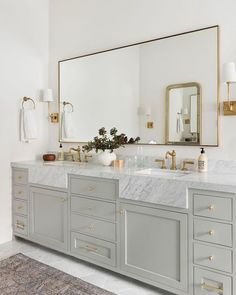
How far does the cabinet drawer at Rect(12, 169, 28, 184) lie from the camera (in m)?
3.06

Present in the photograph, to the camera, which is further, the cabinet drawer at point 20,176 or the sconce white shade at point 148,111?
the cabinet drawer at point 20,176

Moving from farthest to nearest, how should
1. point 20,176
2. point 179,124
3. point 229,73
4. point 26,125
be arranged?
1. point 26,125
2. point 20,176
3. point 179,124
4. point 229,73

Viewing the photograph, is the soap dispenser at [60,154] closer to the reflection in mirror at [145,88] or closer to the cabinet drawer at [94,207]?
the reflection in mirror at [145,88]

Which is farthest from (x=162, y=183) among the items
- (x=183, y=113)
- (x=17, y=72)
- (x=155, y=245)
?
(x=17, y=72)

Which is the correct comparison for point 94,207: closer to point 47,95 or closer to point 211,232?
point 211,232

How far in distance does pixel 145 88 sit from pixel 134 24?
667 mm

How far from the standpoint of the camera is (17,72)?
10.7 feet

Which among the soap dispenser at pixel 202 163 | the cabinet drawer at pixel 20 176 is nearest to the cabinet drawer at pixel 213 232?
the soap dispenser at pixel 202 163

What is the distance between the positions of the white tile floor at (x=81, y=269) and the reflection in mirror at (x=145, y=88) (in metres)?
1.23

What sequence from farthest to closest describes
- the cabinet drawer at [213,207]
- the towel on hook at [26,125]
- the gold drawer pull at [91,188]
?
1. the towel on hook at [26,125]
2. the gold drawer pull at [91,188]
3. the cabinet drawer at [213,207]

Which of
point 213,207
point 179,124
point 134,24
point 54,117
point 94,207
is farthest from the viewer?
point 54,117

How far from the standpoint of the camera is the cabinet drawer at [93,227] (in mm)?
2357

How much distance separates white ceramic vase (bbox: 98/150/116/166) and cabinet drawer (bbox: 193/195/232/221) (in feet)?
3.61

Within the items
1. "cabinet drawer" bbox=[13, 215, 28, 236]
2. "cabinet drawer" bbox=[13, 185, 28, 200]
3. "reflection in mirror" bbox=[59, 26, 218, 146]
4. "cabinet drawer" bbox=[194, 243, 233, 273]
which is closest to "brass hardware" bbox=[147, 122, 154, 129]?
"reflection in mirror" bbox=[59, 26, 218, 146]
